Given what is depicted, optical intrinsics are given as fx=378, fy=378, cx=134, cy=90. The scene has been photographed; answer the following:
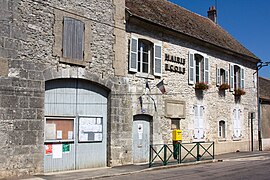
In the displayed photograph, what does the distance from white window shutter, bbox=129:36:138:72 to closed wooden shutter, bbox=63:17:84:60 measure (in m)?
2.44

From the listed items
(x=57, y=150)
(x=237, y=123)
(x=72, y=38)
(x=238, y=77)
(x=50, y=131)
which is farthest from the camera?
(x=238, y=77)

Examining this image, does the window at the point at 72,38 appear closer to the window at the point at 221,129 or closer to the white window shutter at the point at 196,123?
the white window shutter at the point at 196,123

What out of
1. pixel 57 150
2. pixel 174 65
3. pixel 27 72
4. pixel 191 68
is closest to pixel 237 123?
pixel 191 68

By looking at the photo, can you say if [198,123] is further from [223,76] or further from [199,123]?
[223,76]

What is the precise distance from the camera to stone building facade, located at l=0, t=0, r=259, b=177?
1118 cm

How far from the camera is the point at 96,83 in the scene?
1350 centimetres

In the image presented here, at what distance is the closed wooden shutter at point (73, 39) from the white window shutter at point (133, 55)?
2436mm

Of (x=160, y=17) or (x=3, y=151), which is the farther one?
(x=160, y=17)

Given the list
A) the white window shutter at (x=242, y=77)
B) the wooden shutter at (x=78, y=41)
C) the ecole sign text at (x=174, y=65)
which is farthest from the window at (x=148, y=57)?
the white window shutter at (x=242, y=77)

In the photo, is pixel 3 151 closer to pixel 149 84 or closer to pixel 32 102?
pixel 32 102

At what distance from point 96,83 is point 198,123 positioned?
6.98m

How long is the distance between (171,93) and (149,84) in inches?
62.8

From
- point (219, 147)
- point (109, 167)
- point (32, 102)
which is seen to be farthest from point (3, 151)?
point (219, 147)

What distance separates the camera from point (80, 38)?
42.7 ft
